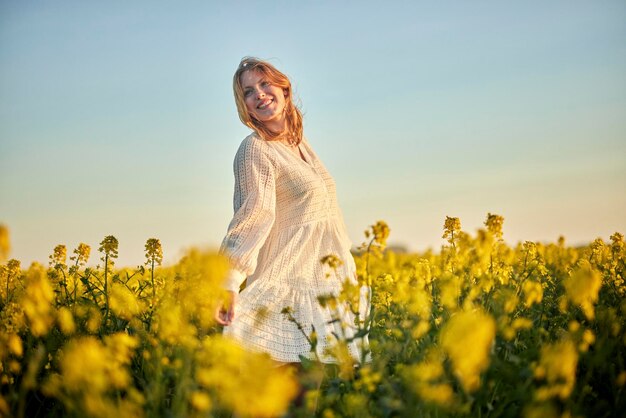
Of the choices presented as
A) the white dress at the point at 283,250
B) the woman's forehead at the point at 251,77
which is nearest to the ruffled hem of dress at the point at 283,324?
the white dress at the point at 283,250

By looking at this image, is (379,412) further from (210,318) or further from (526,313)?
(526,313)

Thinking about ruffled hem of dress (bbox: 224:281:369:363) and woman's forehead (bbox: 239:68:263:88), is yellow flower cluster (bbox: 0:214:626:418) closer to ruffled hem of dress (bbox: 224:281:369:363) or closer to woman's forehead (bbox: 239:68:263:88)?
ruffled hem of dress (bbox: 224:281:369:363)

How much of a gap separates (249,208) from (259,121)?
2.12ft

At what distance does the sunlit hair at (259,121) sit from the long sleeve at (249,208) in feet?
0.67

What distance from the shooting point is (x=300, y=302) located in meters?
3.17

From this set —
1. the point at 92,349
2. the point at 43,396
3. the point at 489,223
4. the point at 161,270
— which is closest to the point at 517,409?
the point at 489,223

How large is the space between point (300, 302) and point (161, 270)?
3807 mm

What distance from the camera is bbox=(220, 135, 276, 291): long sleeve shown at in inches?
120

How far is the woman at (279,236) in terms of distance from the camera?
3000mm

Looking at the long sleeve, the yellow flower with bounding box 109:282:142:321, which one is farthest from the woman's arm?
the yellow flower with bounding box 109:282:142:321

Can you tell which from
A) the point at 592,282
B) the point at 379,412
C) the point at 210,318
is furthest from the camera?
the point at 210,318

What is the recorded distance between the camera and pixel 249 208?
10.4 feet

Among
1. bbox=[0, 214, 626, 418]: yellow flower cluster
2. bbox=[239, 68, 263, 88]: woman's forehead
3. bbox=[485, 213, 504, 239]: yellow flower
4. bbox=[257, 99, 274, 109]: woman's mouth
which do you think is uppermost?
bbox=[239, 68, 263, 88]: woman's forehead

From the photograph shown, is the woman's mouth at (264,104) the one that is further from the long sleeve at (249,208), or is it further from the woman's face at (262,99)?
the long sleeve at (249,208)
